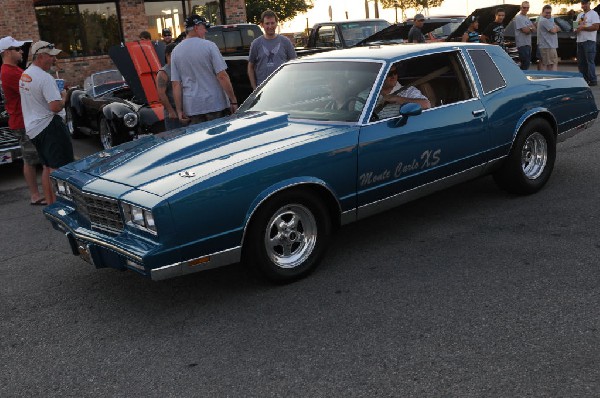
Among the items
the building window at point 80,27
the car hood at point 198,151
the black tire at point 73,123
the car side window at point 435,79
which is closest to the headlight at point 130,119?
the black tire at point 73,123

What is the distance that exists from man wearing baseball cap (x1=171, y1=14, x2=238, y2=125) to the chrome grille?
2.42 m

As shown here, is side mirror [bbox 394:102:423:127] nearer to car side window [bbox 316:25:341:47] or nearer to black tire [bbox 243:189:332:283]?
black tire [bbox 243:189:332:283]

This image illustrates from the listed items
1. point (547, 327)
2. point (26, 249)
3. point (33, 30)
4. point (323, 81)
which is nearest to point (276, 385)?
point (547, 327)

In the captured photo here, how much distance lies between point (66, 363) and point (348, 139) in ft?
7.45

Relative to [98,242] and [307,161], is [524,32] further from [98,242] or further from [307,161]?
[98,242]

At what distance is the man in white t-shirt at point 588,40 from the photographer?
1291cm

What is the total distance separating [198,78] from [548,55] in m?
9.63

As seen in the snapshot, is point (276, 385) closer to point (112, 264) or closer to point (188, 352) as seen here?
point (188, 352)

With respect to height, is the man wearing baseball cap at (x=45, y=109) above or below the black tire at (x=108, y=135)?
above

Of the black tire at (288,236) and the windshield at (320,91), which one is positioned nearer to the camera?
the black tire at (288,236)

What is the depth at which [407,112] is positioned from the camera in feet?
15.2

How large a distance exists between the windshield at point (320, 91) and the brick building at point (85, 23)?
16757 millimetres

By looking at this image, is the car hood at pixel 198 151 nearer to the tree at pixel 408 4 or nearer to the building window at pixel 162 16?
the building window at pixel 162 16

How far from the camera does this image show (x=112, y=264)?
3941mm
